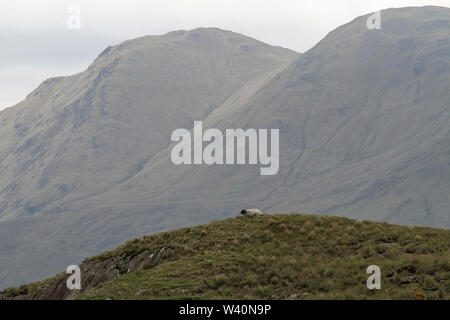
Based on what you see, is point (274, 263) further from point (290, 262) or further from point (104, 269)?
point (104, 269)

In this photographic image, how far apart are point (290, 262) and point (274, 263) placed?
115cm

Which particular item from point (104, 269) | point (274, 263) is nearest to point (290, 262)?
point (274, 263)

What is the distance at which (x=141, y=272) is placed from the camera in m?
45.0

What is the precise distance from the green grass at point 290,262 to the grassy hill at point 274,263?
65 millimetres

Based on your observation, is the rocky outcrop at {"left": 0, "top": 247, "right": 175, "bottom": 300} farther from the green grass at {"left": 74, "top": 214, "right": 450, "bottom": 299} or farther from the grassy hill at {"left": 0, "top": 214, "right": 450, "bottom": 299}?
the green grass at {"left": 74, "top": 214, "right": 450, "bottom": 299}

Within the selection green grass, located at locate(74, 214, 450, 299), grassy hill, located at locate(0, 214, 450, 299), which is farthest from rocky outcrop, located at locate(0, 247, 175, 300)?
green grass, located at locate(74, 214, 450, 299)

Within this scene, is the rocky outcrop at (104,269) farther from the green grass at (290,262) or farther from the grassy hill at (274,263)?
the green grass at (290,262)

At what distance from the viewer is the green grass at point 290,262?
36219 millimetres

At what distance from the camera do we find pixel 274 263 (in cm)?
4194

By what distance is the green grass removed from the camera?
36.2m
